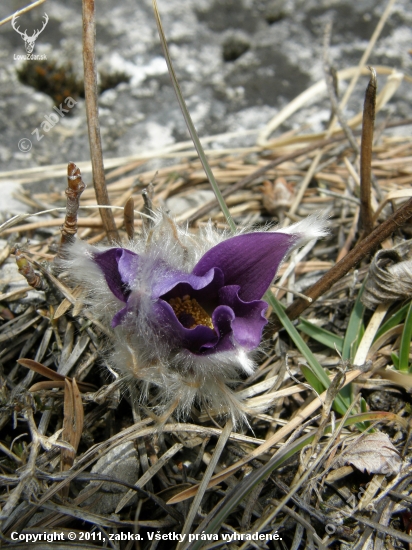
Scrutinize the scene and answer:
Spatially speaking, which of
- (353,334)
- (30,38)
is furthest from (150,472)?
(30,38)

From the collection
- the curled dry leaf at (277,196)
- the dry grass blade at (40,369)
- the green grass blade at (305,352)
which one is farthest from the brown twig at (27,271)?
the curled dry leaf at (277,196)

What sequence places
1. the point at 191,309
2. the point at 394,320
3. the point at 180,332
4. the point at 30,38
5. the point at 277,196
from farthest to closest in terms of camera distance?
the point at 30,38, the point at 277,196, the point at 394,320, the point at 191,309, the point at 180,332

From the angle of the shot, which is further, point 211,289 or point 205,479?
point 211,289

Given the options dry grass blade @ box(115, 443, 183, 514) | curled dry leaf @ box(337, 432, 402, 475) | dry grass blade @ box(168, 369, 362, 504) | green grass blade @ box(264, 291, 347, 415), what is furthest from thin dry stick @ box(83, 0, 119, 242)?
curled dry leaf @ box(337, 432, 402, 475)

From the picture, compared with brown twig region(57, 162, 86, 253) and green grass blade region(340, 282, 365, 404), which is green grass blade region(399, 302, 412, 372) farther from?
brown twig region(57, 162, 86, 253)

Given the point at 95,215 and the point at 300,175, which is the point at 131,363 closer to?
the point at 95,215

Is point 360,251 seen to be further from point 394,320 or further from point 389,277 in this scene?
point 394,320

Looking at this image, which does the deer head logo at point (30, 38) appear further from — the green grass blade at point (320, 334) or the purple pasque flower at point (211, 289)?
the green grass blade at point (320, 334)
